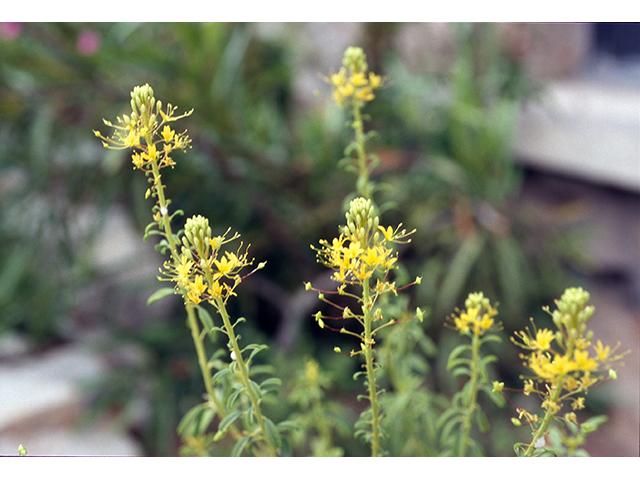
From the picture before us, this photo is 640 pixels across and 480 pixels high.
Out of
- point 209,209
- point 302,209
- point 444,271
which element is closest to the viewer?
point 209,209

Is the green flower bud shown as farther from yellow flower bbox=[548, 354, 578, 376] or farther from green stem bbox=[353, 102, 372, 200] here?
yellow flower bbox=[548, 354, 578, 376]

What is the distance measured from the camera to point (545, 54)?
153 centimetres

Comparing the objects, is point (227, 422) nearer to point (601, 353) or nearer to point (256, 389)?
point (256, 389)

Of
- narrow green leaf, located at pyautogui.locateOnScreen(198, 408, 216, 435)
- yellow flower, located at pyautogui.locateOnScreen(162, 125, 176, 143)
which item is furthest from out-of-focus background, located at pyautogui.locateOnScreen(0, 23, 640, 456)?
yellow flower, located at pyautogui.locateOnScreen(162, 125, 176, 143)

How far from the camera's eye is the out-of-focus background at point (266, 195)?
4.03ft

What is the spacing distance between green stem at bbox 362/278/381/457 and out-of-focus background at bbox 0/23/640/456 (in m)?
0.63

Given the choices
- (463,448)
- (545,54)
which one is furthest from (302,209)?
(463,448)

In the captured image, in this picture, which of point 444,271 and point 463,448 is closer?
point 463,448

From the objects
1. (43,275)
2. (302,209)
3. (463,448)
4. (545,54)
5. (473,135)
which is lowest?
(463,448)

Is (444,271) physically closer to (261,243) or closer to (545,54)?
(261,243)

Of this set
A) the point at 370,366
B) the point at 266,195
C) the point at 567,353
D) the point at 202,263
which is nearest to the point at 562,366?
the point at 567,353

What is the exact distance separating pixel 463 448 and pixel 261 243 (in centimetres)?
98

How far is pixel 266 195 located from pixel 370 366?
113 cm
